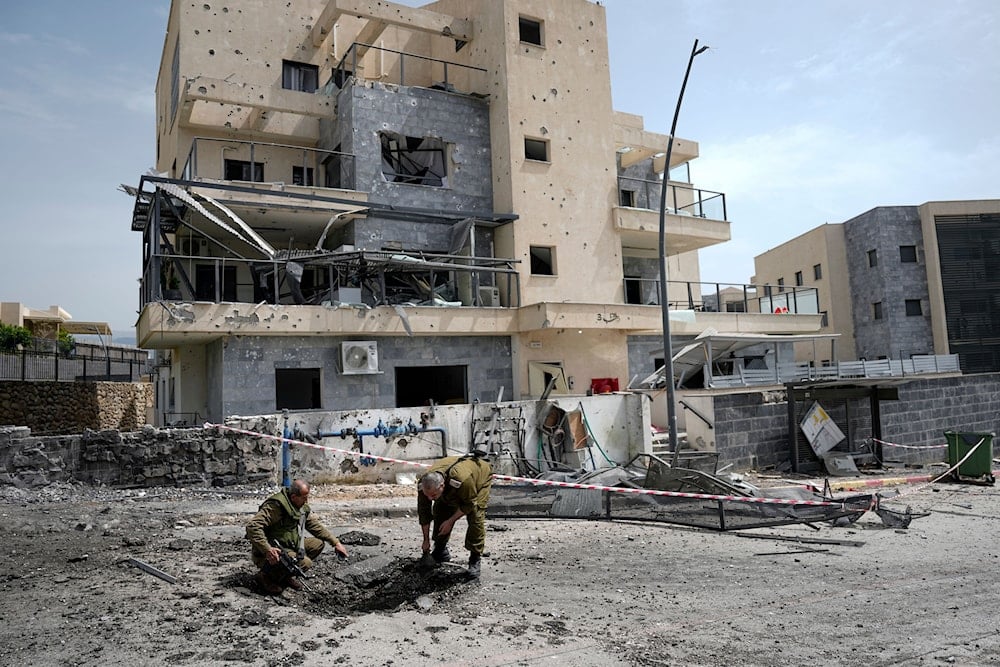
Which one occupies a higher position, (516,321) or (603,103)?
(603,103)

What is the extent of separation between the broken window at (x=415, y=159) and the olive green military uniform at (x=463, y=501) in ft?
49.1

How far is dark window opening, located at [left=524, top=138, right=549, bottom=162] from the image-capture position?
21.6 meters

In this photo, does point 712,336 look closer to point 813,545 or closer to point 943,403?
point 943,403

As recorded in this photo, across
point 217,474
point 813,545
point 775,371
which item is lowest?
point 813,545

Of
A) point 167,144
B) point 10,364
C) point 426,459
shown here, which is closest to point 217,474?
point 426,459

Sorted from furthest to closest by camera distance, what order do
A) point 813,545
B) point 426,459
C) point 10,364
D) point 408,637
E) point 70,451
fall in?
point 10,364 < point 426,459 < point 70,451 < point 813,545 < point 408,637

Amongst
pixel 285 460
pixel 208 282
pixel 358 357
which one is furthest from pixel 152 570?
pixel 208 282

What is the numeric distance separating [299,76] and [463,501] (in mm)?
20085

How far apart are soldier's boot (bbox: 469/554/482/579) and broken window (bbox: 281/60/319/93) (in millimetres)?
19719

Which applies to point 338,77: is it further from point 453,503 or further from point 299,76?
point 453,503

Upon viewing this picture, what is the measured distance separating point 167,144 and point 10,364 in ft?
28.6

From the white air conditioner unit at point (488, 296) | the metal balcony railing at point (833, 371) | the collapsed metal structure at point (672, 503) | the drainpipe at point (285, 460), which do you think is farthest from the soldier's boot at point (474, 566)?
the metal balcony railing at point (833, 371)

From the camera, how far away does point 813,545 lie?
8688mm

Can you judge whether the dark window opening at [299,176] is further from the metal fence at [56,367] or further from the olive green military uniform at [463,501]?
the olive green military uniform at [463,501]
